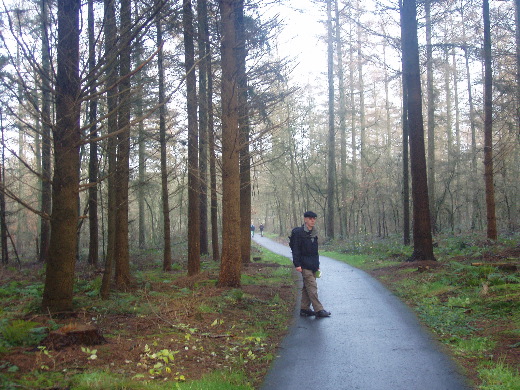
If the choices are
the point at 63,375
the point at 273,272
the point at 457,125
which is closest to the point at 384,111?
the point at 457,125

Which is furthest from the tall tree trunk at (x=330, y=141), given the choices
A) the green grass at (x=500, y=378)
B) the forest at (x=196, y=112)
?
the green grass at (x=500, y=378)

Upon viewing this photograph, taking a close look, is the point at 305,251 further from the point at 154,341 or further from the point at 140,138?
the point at 140,138

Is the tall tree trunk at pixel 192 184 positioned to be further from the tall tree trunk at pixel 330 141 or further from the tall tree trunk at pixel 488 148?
the tall tree trunk at pixel 330 141

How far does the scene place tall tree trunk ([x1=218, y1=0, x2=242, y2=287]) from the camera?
10.3 metres

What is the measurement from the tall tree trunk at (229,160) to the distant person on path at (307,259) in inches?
79.3

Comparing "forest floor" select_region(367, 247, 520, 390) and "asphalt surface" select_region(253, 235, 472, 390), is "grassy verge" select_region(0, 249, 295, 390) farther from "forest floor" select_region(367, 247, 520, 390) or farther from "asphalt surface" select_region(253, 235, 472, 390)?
"forest floor" select_region(367, 247, 520, 390)

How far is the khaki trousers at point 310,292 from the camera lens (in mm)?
8383

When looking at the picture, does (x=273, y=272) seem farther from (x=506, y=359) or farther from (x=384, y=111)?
(x=384, y=111)

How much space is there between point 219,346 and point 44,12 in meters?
5.37

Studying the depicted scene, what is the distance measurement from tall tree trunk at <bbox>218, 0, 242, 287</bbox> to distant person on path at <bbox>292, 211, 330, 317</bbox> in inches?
79.3

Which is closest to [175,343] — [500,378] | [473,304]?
[500,378]

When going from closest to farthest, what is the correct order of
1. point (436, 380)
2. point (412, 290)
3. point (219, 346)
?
1. point (436, 380)
2. point (219, 346)
3. point (412, 290)

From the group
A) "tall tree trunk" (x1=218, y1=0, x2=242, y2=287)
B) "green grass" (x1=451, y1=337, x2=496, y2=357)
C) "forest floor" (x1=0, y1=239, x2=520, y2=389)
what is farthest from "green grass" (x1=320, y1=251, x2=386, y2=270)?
"green grass" (x1=451, y1=337, x2=496, y2=357)

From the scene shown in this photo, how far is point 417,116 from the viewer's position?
14.7 meters
